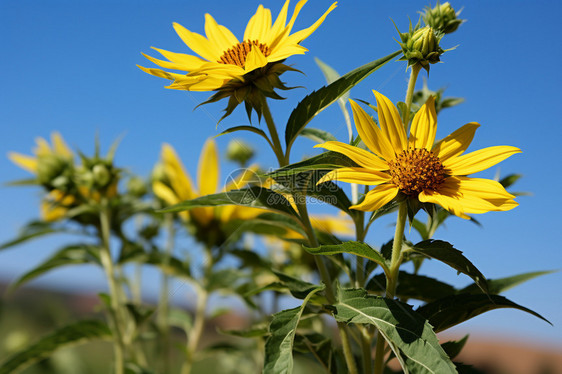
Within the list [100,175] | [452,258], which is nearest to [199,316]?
[100,175]

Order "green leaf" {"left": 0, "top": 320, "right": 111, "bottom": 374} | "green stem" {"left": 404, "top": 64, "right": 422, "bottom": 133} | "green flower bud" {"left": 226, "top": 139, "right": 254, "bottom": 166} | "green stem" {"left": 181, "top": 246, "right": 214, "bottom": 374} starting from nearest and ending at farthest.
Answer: "green stem" {"left": 404, "top": 64, "right": 422, "bottom": 133} → "green leaf" {"left": 0, "top": 320, "right": 111, "bottom": 374} → "green stem" {"left": 181, "top": 246, "right": 214, "bottom": 374} → "green flower bud" {"left": 226, "top": 139, "right": 254, "bottom": 166}

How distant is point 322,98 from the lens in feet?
2.15

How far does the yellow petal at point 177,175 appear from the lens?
54.2 inches

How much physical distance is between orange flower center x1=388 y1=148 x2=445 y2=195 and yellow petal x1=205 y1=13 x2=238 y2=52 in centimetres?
35

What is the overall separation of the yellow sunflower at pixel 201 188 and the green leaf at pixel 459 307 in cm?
70

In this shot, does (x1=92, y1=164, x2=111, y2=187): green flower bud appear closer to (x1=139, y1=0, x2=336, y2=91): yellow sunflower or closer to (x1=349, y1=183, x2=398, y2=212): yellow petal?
(x1=139, y1=0, x2=336, y2=91): yellow sunflower

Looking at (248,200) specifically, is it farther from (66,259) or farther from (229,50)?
A: (66,259)

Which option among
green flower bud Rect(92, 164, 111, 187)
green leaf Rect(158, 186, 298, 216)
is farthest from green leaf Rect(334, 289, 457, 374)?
green flower bud Rect(92, 164, 111, 187)

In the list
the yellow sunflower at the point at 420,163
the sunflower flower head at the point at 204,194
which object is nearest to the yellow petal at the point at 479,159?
the yellow sunflower at the point at 420,163

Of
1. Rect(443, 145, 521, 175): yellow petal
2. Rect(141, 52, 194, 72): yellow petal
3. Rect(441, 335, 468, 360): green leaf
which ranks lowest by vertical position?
Rect(441, 335, 468, 360): green leaf

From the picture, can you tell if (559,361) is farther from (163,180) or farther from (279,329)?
(279,329)

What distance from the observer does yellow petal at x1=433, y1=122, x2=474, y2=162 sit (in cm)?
63

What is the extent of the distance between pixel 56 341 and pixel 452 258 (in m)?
0.96

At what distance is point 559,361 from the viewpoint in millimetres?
2117
